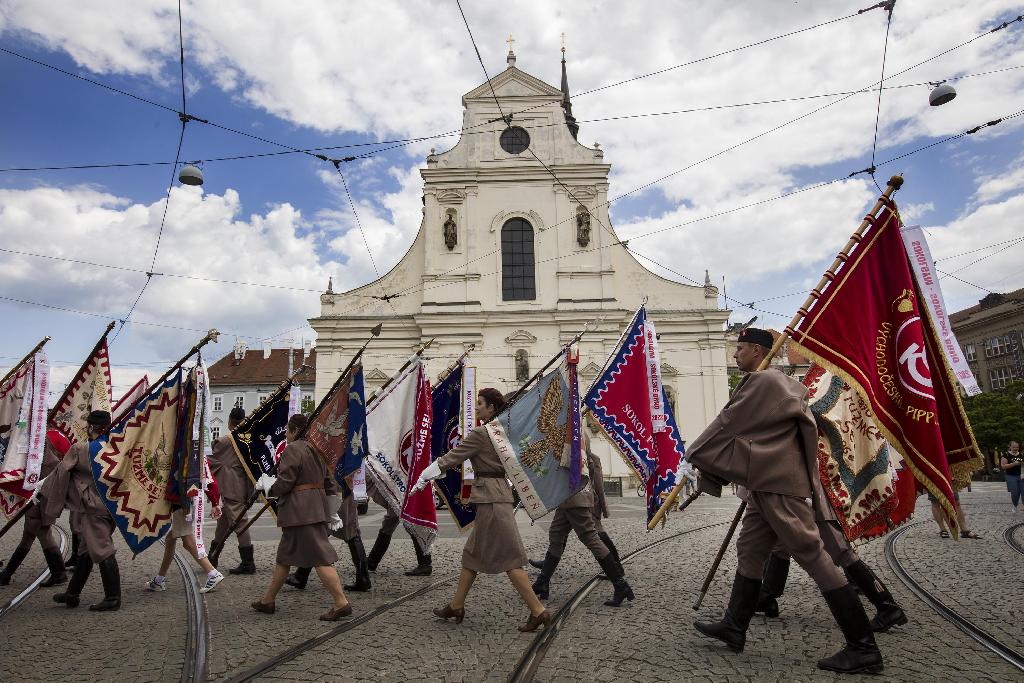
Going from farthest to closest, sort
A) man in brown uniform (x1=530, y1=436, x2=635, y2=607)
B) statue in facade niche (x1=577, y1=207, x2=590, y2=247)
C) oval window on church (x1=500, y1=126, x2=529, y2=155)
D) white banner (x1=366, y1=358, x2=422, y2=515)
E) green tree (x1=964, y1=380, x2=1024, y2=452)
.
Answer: green tree (x1=964, y1=380, x2=1024, y2=452), oval window on church (x1=500, y1=126, x2=529, y2=155), statue in facade niche (x1=577, y1=207, x2=590, y2=247), white banner (x1=366, y1=358, x2=422, y2=515), man in brown uniform (x1=530, y1=436, x2=635, y2=607)

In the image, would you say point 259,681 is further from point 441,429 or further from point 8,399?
point 8,399

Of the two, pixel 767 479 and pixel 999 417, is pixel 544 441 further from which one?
pixel 999 417

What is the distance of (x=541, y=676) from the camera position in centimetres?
397

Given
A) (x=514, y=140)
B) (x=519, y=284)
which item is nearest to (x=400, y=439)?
(x=519, y=284)

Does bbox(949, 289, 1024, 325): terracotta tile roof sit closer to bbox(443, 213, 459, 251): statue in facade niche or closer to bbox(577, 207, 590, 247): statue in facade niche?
bbox(577, 207, 590, 247): statue in facade niche

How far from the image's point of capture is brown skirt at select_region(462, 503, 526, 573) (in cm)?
514

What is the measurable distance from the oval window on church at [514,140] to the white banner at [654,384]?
85.7ft

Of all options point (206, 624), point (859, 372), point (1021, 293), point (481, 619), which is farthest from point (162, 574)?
point (1021, 293)

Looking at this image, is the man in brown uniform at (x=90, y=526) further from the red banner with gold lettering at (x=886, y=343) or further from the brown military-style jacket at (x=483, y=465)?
the red banner with gold lettering at (x=886, y=343)

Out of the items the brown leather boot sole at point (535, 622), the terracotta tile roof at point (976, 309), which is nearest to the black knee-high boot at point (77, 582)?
the brown leather boot sole at point (535, 622)

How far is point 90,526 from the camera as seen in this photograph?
632 cm

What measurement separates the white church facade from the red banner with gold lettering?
2526 centimetres

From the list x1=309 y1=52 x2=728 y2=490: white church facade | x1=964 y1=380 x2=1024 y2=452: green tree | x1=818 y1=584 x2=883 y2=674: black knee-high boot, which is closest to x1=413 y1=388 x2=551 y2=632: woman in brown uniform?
x1=818 y1=584 x2=883 y2=674: black knee-high boot

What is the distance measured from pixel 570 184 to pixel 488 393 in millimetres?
27407
